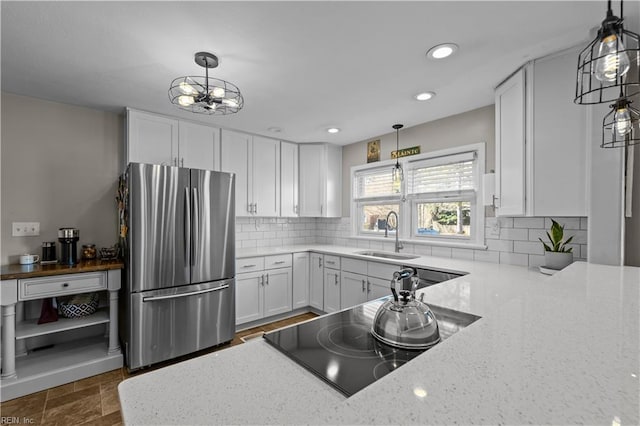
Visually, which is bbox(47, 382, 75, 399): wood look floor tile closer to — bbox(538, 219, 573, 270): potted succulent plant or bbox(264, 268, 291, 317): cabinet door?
bbox(264, 268, 291, 317): cabinet door

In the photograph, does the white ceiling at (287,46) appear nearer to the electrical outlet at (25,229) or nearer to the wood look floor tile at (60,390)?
the electrical outlet at (25,229)

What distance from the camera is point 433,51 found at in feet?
6.02

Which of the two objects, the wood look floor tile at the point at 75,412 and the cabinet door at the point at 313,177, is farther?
the cabinet door at the point at 313,177

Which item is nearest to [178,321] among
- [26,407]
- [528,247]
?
[26,407]

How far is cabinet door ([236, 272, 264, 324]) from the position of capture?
10.5ft

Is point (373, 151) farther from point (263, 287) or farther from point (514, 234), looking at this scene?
point (263, 287)

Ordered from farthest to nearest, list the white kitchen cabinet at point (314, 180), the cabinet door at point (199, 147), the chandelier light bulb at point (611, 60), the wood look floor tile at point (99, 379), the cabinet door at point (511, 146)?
the white kitchen cabinet at point (314, 180) < the cabinet door at point (199, 147) < the wood look floor tile at point (99, 379) < the cabinet door at point (511, 146) < the chandelier light bulb at point (611, 60)

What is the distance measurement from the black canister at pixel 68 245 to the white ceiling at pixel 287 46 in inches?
47.3

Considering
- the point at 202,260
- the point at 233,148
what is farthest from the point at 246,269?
the point at 233,148

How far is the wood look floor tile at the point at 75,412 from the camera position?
1.86m

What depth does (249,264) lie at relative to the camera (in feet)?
10.8

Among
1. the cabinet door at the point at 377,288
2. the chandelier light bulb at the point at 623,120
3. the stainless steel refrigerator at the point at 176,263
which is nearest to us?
the chandelier light bulb at the point at 623,120

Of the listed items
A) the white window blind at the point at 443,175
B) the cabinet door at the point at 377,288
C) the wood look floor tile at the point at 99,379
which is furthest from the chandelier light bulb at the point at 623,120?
the wood look floor tile at the point at 99,379

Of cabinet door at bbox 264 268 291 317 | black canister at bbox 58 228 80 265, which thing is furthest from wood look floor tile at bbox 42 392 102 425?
cabinet door at bbox 264 268 291 317
